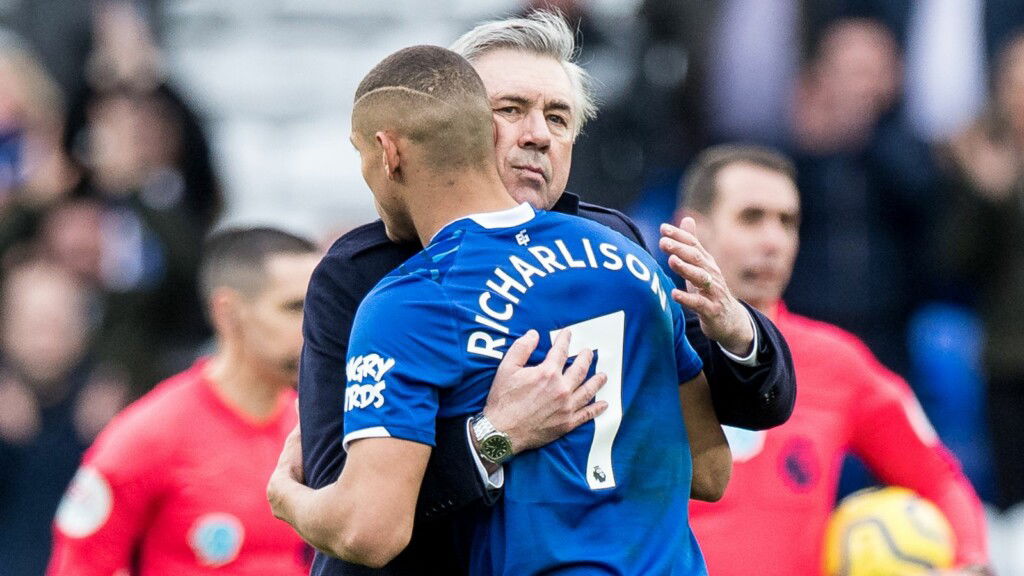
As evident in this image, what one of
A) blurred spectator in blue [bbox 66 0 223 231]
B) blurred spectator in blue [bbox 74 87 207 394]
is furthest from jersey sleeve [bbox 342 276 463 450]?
blurred spectator in blue [bbox 66 0 223 231]

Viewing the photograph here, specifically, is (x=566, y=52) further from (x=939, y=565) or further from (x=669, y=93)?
(x=669, y=93)

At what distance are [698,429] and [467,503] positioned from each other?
0.72m

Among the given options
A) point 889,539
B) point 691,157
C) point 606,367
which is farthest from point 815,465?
point 691,157

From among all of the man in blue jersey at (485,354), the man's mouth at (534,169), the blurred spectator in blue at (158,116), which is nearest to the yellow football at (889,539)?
the man in blue jersey at (485,354)

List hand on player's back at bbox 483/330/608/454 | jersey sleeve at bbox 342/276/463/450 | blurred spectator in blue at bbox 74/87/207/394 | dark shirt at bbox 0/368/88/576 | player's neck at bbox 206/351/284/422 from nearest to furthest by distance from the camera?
jersey sleeve at bbox 342/276/463/450 → hand on player's back at bbox 483/330/608/454 → player's neck at bbox 206/351/284/422 → dark shirt at bbox 0/368/88/576 → blurred spectator in blue at bbox 74/87/207/394

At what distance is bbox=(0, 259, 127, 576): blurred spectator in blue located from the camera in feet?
27.1

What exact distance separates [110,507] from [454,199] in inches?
100

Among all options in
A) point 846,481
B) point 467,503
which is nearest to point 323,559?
point 467,503

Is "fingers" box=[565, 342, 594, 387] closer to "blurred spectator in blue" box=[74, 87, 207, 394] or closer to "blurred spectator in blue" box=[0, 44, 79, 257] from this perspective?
"blurred spectator in blue" box=[74, 87, 207, 394]

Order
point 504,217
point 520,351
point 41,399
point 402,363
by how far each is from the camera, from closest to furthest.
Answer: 1. point 402,363
2. point 520,351
3. point 504,217
4. point 41,399

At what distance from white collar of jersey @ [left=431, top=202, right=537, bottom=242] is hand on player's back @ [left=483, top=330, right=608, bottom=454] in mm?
253

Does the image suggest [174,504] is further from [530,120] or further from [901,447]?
[901,447]

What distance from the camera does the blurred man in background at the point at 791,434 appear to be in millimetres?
5734

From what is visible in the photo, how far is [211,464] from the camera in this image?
244 inches
